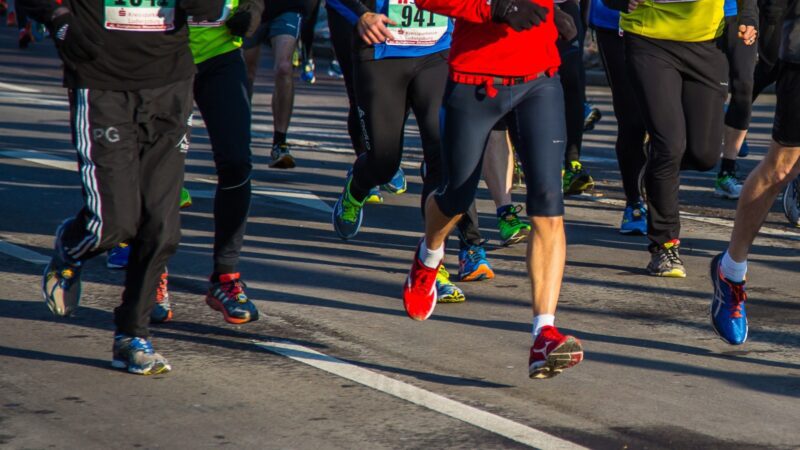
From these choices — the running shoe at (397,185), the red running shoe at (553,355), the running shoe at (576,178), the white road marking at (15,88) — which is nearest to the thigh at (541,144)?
the red running shoe at (553,355)

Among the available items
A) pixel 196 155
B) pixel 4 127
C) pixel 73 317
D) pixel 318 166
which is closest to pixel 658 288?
pixel 73 317

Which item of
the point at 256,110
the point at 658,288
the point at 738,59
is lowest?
the point at 256,110

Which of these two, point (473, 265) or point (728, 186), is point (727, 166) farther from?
point (473, 265)

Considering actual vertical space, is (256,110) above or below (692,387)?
below

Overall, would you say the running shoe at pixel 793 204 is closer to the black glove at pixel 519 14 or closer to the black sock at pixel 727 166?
the black sock at pixel 727 166

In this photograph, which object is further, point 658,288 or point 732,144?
point 732,144

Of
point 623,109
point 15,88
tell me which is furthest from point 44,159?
point 15,88

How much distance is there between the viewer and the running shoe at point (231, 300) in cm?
639

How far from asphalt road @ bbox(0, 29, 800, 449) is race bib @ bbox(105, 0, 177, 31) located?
1344 millimetres

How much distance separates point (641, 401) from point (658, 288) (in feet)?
7.18

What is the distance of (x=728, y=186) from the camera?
1043 cm

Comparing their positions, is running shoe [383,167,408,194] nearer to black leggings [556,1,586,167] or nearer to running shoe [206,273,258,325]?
black leggings [556,1,586,167]

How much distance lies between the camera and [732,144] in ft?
33.8

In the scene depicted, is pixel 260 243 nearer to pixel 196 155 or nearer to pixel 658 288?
pixel 658 288
